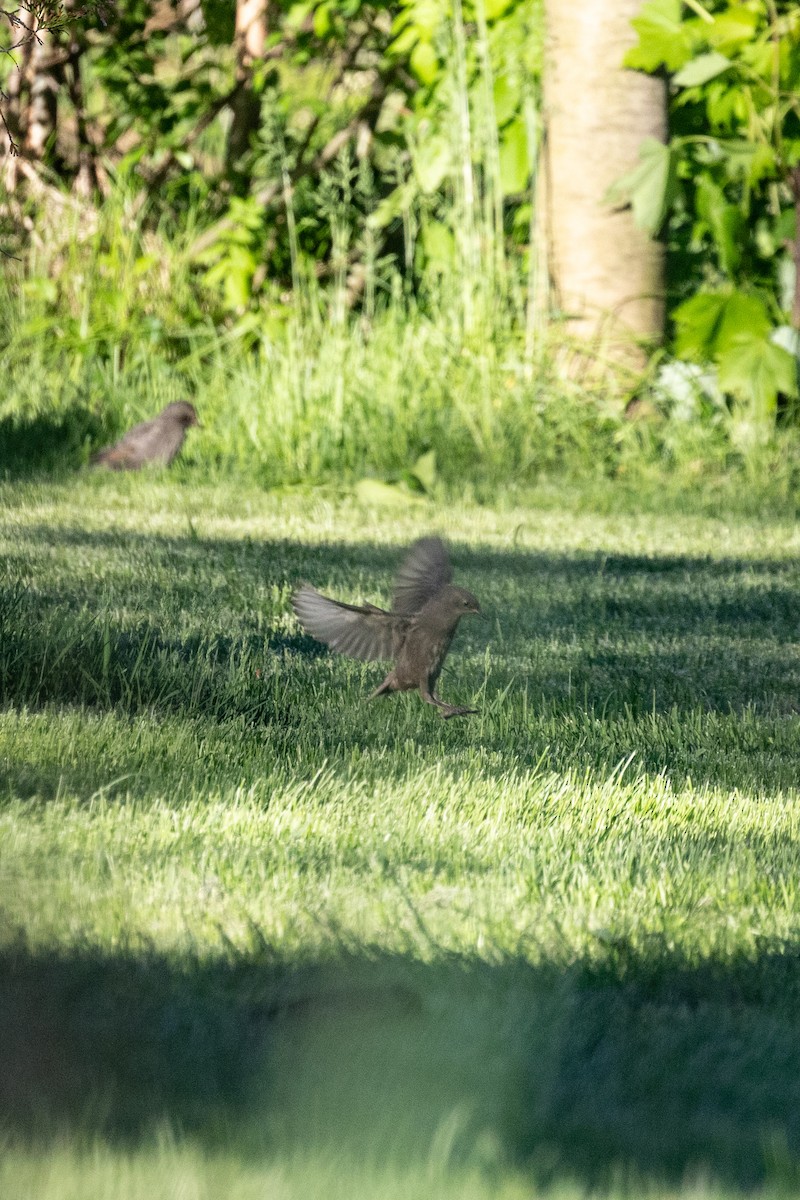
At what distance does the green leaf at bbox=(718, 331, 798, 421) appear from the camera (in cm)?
642

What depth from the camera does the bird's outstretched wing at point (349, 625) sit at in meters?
3.18

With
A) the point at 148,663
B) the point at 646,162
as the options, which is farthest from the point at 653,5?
the point at 148,663

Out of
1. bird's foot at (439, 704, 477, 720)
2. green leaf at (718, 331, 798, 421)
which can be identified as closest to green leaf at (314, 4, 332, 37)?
green leaf at (718, 331, 798, 421)

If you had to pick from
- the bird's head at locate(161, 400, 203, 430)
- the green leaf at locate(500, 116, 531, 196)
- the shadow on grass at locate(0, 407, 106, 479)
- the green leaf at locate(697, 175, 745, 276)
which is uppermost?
the green leaf at locate(500, 116, 531, 196)

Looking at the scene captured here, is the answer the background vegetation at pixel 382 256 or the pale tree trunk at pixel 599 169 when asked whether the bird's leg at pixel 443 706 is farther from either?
the pale tree trunk at pixel 599 169

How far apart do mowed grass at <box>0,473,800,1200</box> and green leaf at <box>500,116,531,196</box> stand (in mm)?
3528

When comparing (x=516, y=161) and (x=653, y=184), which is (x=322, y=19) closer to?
(x=516, y=161)

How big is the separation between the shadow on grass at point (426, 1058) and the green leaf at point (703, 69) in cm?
527

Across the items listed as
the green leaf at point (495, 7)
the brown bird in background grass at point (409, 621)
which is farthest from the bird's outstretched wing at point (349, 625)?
the green leaf at point (495, 7)

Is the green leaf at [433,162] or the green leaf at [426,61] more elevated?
the green leaf at [426,61]

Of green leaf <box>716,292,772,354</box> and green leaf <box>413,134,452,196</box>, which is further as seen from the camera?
green leaf <box>413,134,452,196</box>

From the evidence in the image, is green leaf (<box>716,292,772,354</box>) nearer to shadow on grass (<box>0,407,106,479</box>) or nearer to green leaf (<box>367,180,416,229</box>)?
green leaf (<box>367,180,416,229</box>)

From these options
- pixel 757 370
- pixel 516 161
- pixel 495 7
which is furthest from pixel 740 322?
pixel 495 7

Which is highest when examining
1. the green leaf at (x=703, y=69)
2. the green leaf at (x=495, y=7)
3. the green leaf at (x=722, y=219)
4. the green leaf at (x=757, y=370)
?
the green leaf at (x=495, y=7)
